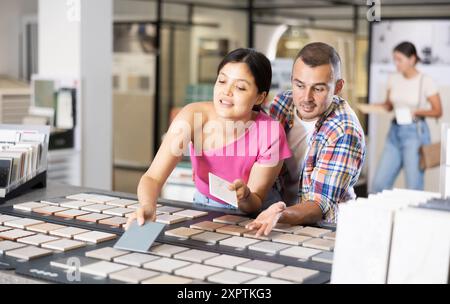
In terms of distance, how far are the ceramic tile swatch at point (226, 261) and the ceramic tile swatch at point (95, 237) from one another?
436 millimetres

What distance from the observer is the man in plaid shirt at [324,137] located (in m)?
2.68

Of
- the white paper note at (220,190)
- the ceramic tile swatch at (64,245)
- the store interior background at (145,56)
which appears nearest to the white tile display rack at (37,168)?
the ceramic tile swatch at (64,245)

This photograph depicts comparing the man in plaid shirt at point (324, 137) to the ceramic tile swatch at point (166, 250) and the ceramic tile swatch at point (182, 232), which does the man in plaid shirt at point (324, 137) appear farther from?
the ceramic tile swatch at point (166, 250)

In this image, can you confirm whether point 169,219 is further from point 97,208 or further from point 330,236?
point 330,236

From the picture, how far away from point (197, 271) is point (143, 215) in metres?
0.43

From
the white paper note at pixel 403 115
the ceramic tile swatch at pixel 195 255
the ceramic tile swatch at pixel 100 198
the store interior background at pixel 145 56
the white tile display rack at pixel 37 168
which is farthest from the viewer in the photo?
the white paper note at pixel 403 115

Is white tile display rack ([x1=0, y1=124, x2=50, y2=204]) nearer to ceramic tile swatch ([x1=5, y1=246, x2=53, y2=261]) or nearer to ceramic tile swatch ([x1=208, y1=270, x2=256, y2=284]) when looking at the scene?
ceramic tile swatch ([x1=5, y1=246, x2=53, y2=261])

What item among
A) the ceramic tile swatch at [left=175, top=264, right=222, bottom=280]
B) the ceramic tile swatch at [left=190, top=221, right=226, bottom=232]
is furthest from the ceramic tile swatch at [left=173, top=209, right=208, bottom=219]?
the ceramic tile swatch at [left=175, top=264, right=222, bottom=280]

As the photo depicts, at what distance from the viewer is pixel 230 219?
2.59m

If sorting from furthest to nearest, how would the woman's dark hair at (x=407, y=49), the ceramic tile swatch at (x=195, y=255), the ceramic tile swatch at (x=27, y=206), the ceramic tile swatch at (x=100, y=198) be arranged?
1. the woman's dark hair at (x=407, y=49)
2. the ceramic tile swatch at (x=100, y=198)
3. the ceramic tile swatch at (x=27, y=206)
4. the ceramic tile swatch at (x=195, y=255)

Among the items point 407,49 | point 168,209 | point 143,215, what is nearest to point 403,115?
point 407,49
